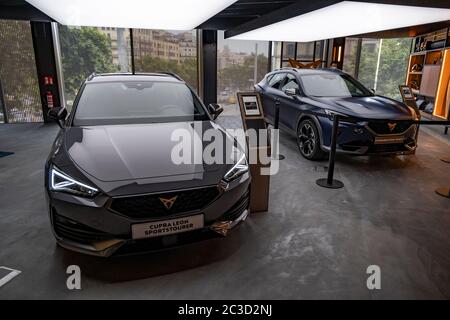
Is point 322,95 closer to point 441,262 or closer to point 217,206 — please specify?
point 441,262

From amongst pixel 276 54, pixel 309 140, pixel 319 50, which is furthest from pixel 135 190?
pixel 319 50

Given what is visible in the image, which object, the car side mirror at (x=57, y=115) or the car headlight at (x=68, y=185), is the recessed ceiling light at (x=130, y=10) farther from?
the car headlight at (x=68, y=185)

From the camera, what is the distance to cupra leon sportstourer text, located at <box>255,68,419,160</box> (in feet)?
13.7

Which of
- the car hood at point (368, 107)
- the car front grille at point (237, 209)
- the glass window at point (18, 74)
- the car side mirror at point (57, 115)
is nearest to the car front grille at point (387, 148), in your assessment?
the car hood at point (368, 107)

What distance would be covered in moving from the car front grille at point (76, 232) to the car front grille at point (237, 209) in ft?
2.49

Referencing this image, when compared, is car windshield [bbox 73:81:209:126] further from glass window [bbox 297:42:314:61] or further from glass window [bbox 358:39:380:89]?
glass window [bbox 358:39:380:89]

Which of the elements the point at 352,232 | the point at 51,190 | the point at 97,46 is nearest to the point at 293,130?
the point at 352,232

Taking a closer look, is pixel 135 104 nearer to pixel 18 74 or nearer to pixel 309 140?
pixel 309 140

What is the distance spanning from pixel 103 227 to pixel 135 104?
59.3 inches

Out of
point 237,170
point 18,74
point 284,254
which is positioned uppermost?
point 18,74

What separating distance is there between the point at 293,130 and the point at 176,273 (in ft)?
12.1

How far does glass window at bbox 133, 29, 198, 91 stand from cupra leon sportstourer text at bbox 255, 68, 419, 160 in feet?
13.6

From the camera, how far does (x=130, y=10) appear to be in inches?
198

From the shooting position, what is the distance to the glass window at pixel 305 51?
1134 cm
